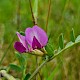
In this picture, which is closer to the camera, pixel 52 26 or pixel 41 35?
pixel 41 35

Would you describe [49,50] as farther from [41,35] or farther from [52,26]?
[52,26]

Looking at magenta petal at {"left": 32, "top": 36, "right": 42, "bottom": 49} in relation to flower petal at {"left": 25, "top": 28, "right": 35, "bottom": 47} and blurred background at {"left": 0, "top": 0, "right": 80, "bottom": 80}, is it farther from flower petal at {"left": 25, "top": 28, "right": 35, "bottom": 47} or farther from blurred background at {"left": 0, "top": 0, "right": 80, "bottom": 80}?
blurred background at {"left": 0, "top": 0, "right": 80, "bottom": 80}

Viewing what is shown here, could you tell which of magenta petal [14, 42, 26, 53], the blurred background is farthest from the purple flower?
the blurred background

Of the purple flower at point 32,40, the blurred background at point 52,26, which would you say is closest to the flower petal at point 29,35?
the purple flower at point 32,40

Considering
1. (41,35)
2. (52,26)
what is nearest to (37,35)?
(41,35)

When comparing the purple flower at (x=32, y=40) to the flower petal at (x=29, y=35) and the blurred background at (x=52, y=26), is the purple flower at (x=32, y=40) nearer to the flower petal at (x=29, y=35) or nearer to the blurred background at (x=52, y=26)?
the flower petal at (x=29, y=35)

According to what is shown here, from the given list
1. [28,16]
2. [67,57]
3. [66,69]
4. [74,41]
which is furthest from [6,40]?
[74,41]

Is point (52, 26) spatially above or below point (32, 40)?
above
